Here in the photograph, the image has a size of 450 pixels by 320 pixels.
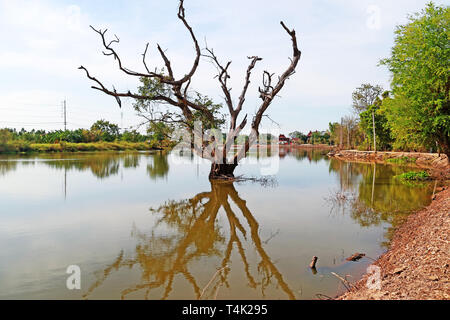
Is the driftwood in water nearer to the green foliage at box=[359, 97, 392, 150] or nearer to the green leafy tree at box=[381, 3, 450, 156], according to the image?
the green leafy tree at box=[381, 3, 450, 156]

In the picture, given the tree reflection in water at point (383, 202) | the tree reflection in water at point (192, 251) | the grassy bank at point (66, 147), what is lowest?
the tree reflection in water at point (192, 251)

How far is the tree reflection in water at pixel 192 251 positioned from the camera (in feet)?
13.5

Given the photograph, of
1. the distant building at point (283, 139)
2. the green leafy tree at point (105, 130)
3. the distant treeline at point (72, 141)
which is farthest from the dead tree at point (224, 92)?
the distant building at point (283, 139)

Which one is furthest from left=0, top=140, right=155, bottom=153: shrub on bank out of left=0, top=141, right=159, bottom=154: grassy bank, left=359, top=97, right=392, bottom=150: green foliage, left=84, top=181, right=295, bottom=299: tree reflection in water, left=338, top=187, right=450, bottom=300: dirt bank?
left=338, top=187, right=450, bottom=300: dirt bank

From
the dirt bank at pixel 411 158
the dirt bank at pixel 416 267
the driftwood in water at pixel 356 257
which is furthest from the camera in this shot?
the dirt bank at pixel 411 158

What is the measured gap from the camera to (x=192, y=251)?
5.45 m

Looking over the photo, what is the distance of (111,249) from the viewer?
18.2 feet

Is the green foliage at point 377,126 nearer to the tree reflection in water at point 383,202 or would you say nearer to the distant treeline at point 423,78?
the distant treeline at point 423,78

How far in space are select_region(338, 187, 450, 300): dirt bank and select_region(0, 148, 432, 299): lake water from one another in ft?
1.32

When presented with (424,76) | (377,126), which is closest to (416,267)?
(424,76)

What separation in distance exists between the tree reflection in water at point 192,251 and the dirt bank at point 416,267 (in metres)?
1.14

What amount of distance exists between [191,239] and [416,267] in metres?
3.96

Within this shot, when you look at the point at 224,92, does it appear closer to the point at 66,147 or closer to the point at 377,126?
the point at 377,126
